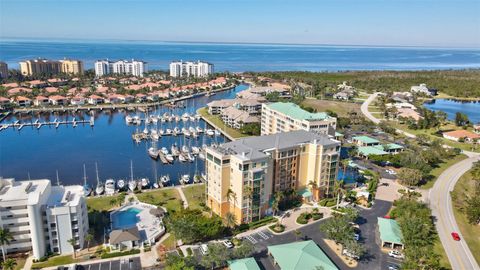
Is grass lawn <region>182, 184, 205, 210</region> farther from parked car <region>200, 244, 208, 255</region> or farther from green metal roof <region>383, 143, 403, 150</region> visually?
green metal roof <region>383, 143, 403, 150</region>

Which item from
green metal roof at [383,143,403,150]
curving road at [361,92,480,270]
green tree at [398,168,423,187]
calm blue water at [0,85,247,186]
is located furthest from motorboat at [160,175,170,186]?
green metal roof at [383,143,403,150]

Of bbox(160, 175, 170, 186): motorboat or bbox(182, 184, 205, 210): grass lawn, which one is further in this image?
bbox(160, 175, 170, 186): motorboat

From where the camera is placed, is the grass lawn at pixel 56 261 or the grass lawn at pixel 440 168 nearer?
the grass lawn at pixel 56 261

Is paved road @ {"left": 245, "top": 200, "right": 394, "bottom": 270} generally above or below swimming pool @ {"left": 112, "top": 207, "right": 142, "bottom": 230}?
below

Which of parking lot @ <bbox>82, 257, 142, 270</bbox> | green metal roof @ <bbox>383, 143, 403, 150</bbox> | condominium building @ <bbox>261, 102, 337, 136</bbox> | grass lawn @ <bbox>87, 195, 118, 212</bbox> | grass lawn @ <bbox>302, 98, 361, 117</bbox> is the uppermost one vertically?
condominium building @ <bbox>261, 102, 337, 136</bbox>

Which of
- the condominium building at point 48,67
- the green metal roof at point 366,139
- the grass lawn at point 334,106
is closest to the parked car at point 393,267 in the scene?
the green metal roof at point 366,139

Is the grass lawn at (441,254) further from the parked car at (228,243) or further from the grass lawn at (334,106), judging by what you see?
the grass lawn at (334,106)

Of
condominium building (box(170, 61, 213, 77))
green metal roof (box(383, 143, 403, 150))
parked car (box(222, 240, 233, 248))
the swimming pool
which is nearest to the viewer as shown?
parked car (box(222, 240, 233, 248))
